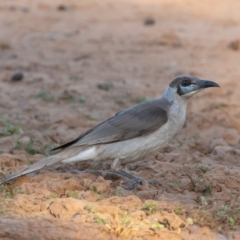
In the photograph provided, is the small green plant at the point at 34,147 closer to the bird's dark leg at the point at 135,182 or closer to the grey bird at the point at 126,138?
the grey bird at the point at 126,138

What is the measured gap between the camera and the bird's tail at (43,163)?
6.41m

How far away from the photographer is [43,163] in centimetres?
661

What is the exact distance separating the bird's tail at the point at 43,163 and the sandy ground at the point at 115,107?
10 cm

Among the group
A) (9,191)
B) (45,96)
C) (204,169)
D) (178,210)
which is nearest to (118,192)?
(178,210)

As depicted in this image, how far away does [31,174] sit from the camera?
22.5 ft

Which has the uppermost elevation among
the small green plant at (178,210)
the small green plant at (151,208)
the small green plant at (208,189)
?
the small green plant at (151,208)

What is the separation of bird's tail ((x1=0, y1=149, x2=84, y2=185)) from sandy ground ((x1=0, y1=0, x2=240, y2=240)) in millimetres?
98

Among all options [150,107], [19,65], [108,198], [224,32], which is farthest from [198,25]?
[108,198]

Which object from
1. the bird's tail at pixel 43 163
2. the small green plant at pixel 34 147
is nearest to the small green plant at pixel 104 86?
the small green plant at pixel 34 147

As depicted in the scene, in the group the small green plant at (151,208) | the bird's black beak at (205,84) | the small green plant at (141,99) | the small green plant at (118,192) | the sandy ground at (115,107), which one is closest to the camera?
the sandy ground at (115,107)

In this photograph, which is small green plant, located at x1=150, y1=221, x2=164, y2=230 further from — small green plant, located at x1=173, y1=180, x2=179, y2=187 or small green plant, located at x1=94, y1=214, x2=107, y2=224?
small green plant, located at x1=173, y1=180, x2=179, y2=187

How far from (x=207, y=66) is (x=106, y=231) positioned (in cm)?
813

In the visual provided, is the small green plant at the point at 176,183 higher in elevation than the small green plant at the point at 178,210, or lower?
lower

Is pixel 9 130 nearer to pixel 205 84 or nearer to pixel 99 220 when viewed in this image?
pixel 205 84
